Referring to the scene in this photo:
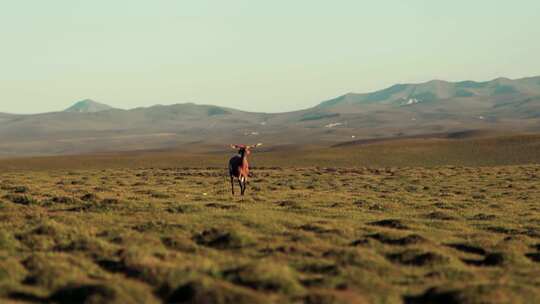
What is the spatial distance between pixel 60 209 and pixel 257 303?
14.9 metres

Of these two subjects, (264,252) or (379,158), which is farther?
(379,158)

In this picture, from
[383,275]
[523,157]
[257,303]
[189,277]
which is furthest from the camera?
[523,157]

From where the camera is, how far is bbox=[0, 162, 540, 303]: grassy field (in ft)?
42.9

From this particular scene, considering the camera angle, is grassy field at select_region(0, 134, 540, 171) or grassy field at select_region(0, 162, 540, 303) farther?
grassy field at select_region(0, 134, 540, 171)

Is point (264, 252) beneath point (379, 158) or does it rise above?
above

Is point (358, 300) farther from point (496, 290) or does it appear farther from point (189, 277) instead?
point (189, 277)

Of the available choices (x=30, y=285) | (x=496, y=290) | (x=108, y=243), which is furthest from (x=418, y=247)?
(x=30, y=285)

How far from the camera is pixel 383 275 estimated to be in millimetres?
15297

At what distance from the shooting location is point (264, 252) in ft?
57.0

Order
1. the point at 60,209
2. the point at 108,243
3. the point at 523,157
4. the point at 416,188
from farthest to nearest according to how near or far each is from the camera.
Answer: the point at 523,157
the point at 416,188
the point at 60,209
the point at 108,243

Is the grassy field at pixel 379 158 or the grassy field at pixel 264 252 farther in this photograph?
the grassy field at pixel 379 158

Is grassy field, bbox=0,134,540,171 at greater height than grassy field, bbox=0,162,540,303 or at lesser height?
lesser

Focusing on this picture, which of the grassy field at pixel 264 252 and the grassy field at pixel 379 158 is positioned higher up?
the grassy field at pixel 264 252

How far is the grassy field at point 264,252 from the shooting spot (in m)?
13.1
